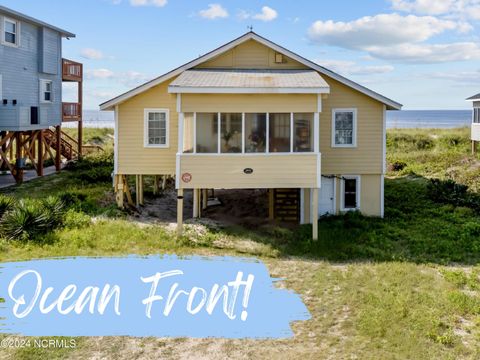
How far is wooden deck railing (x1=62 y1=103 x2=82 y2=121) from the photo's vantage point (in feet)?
103

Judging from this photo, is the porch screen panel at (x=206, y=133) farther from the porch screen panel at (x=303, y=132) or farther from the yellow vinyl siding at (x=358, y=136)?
the yellow vinyl siding at (x=358, y=136)

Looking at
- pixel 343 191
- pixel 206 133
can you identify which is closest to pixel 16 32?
pixel 206 133

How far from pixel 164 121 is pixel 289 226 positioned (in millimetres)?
6430

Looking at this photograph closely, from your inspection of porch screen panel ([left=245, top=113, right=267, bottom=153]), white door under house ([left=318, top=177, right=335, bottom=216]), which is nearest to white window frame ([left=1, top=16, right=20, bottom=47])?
porch screen panel ([left=245, top=113, right=267, bottom=153])

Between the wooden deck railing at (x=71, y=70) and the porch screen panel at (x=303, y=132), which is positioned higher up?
the wooden deck railing at (x=71, y=70)

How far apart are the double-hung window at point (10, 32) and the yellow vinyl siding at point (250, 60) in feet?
38.0

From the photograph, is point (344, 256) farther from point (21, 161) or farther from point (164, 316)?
point (21, 161)

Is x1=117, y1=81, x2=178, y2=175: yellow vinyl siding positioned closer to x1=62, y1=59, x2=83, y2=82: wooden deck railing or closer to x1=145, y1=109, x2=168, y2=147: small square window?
x1=145, y1=109, x2=168, y2=147: small square window

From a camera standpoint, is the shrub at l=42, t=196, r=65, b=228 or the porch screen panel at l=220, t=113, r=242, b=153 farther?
the porch screen panel at l=220, t=113, r=242, b=153

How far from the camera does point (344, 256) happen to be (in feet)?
47.9

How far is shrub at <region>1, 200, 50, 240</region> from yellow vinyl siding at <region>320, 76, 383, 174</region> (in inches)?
420

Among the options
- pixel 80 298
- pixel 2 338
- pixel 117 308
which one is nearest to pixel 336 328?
pixel 117 308

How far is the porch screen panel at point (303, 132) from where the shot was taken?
16.4 m

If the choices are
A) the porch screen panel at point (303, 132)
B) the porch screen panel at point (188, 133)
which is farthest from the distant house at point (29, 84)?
the porch screen panel at point (303, 132)
